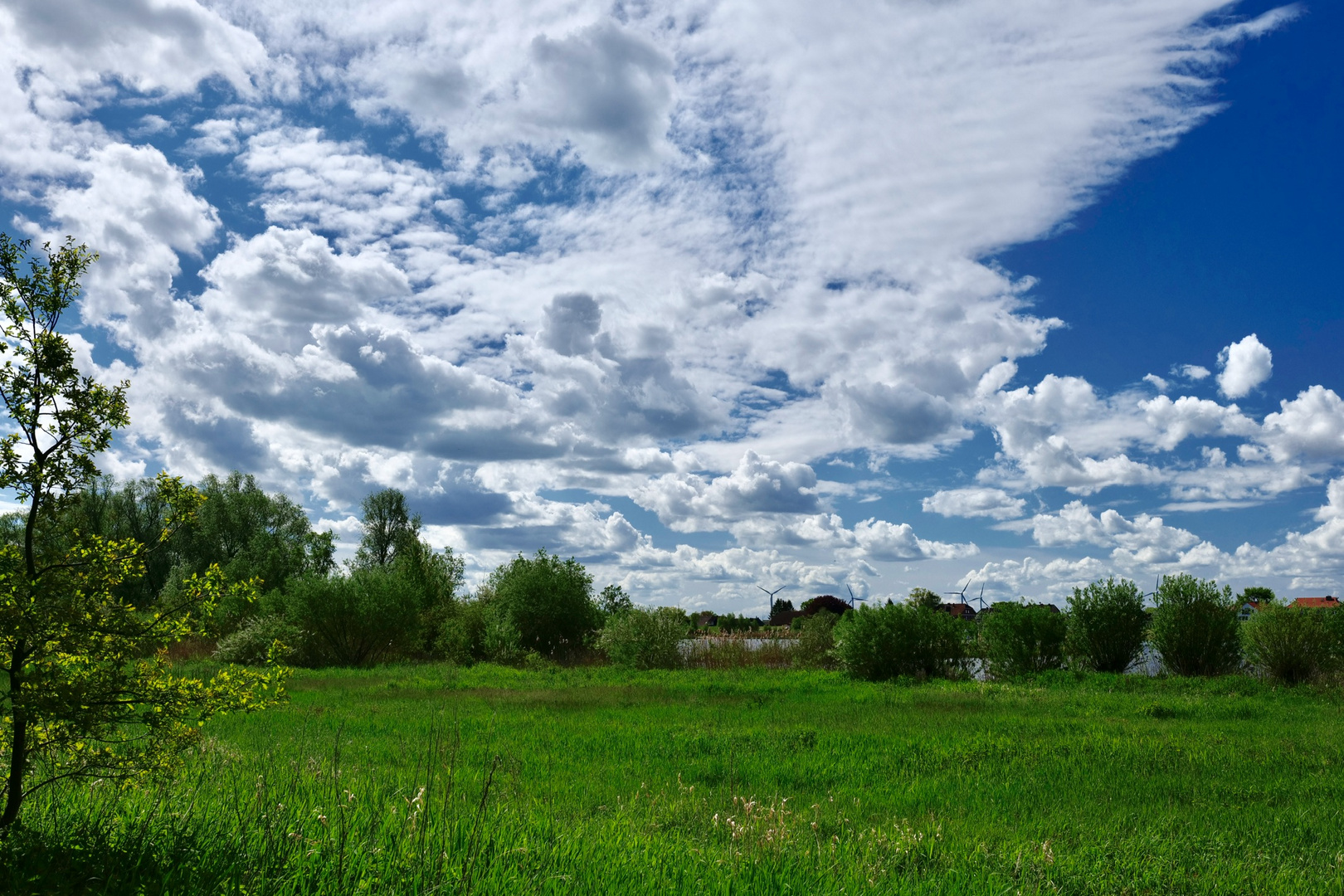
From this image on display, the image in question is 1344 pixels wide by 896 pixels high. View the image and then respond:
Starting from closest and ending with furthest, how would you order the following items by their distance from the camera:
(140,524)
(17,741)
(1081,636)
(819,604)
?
(17,741)
(1081,636)
(140,524)
(819,604)

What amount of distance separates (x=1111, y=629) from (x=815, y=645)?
11805 millimetres

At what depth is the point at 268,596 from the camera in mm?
42875

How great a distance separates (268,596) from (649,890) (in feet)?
141

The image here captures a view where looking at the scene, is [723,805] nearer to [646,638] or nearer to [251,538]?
[646,638]

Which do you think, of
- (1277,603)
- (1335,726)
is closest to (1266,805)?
(1335,726)

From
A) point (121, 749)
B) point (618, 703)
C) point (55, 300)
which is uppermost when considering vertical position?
point (55, 300)

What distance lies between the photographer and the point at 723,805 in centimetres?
964

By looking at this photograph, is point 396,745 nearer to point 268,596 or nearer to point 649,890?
point 649,890

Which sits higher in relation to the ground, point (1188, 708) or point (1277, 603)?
point (1277, 603)

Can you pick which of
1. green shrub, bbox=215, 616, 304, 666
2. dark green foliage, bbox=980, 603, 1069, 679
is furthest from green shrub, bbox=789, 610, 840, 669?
green shrub, bbox=215, 616, 304, 666

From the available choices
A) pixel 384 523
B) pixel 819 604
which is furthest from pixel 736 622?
pixel 384 523

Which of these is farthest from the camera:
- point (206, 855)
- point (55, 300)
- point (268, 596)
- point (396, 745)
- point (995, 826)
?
point (268, 596)

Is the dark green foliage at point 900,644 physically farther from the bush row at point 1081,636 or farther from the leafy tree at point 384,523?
the leafy tree at point 384,523

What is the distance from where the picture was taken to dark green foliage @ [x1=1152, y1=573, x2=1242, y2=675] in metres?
29.3
